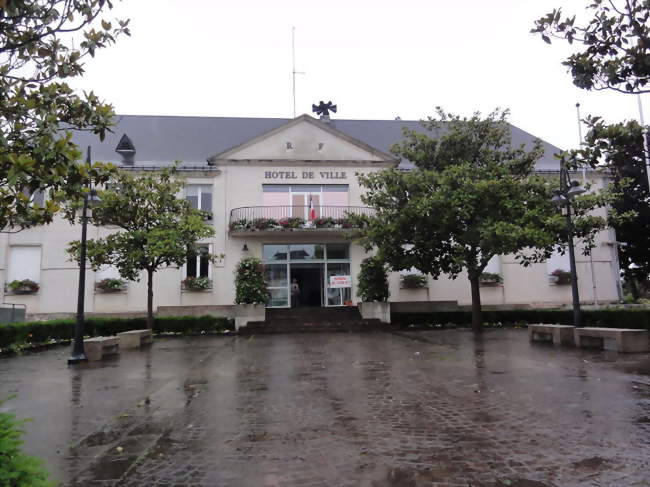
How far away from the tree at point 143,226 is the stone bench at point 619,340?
1212 centimetres

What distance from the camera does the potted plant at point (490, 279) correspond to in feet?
78.9

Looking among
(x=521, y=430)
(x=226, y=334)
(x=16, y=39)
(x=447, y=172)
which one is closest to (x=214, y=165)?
(x=226, y=334)

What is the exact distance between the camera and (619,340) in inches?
415

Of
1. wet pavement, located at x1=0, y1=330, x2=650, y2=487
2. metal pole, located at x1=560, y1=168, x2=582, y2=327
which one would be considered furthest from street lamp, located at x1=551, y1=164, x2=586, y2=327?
wet pavement, located at x1=0, y1=330, x2=650, y2=487

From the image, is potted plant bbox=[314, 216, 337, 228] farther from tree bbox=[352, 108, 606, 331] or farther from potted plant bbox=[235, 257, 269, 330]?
potted plant bbox=[235, 257, 269, 330]

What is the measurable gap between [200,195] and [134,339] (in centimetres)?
1098

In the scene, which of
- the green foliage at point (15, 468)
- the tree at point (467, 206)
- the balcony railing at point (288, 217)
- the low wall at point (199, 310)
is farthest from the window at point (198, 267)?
the green foliage at point (15, 468)

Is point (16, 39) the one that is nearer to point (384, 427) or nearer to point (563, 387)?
point (384, 427)

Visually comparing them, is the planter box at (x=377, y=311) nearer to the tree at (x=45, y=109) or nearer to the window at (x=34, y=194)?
the window at (x=34, y=194)

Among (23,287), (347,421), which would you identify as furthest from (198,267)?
(347,421)

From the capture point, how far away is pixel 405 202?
17.8 m

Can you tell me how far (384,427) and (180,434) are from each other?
2146mm

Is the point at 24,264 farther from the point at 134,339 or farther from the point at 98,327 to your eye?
the point at 134,339

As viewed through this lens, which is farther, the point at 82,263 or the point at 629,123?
the point at 82,263
